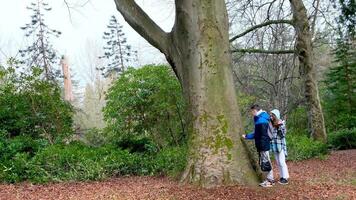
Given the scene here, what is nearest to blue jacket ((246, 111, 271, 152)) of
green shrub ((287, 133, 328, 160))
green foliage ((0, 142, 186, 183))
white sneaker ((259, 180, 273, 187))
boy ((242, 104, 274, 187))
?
boy ((242, 104, 274, 187))

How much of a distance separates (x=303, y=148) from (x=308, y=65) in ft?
10.6

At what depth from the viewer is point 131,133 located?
12914 millimetres

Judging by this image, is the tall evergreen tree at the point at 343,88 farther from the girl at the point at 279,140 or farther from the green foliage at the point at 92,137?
the girl at the point at 279,140

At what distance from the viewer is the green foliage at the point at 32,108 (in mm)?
12945

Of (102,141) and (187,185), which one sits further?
(102,141)

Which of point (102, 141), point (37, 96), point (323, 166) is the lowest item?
point (323, 166)

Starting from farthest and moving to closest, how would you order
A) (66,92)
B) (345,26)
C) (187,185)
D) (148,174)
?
(66,92) → (345,26) → (148,174) → (187,185)

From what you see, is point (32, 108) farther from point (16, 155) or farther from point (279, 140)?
point (279, 140)

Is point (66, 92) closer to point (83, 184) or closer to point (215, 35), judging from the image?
point (83, 184)

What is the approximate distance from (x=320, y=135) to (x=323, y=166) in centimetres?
344

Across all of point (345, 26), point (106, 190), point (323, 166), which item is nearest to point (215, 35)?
point (106, 190)

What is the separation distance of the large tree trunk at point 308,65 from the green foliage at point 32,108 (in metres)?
8.36

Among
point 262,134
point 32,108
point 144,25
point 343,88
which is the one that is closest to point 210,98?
point 262,134

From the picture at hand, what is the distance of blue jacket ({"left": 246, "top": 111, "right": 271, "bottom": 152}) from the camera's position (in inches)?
311
